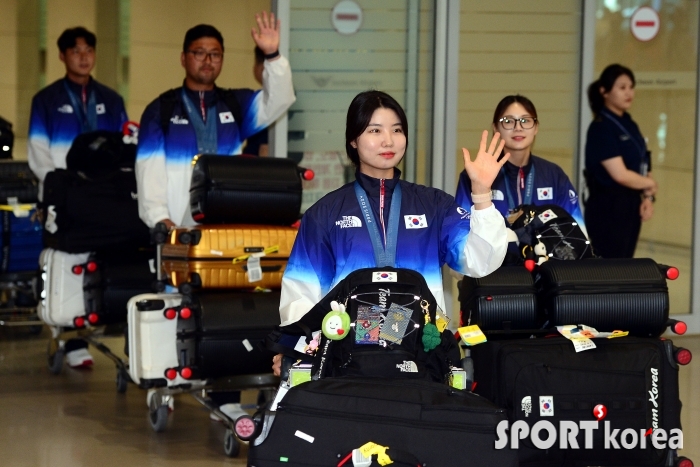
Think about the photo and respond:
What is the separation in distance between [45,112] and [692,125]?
4.36m

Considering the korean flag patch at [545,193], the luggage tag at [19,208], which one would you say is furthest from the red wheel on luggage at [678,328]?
the luggage tag at [19,208]

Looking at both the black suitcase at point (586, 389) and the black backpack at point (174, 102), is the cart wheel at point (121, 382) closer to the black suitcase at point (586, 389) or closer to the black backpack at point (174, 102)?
the black backpack at point (174, 102)

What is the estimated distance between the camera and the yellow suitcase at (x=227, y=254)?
17.1ft

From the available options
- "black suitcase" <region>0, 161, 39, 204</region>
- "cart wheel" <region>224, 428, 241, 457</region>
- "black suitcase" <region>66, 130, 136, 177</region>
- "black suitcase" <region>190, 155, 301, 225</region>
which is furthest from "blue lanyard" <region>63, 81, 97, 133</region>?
"cart wheel" <region>224, 428, 241, 457</region>

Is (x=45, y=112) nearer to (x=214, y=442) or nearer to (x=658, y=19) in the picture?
(x=214, y=442)

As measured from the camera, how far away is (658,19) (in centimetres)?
801

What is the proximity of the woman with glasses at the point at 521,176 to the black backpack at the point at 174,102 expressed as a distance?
5.13ft

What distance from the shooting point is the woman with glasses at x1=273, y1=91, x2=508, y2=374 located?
Result: 3.38 metres

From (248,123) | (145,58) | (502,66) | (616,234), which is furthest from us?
(145,58)

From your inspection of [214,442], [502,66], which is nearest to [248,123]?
[214,442]

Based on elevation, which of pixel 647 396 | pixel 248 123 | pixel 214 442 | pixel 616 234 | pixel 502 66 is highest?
pixel 502 66

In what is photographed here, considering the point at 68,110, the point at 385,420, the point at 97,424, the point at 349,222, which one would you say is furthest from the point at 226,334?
the point at 68,110

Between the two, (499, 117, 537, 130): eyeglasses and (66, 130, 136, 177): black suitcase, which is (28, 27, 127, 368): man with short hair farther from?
(499, 117, 537, 130): eyeglasses

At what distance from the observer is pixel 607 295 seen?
422 cm
